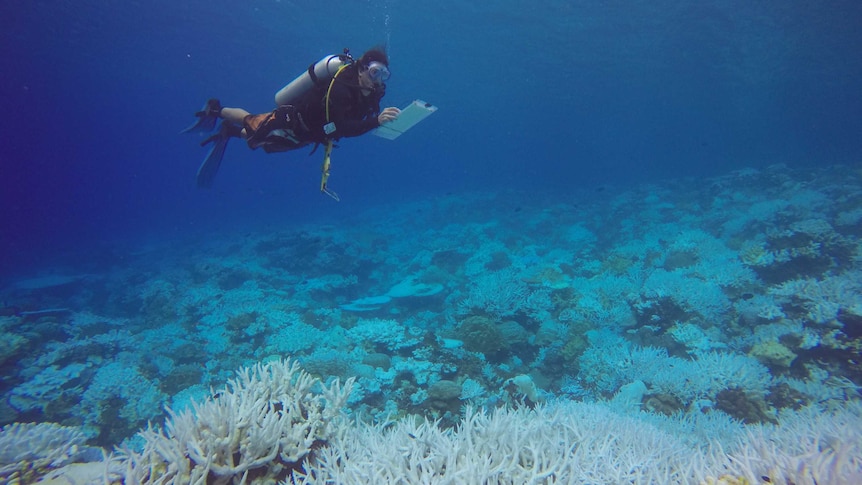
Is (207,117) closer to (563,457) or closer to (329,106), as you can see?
(329,106)

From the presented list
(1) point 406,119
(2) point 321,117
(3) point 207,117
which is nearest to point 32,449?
(2) point 321,117

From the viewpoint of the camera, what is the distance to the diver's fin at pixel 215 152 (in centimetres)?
636

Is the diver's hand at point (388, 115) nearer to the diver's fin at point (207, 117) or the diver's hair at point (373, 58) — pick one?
the diver's hair at point (373, 58)

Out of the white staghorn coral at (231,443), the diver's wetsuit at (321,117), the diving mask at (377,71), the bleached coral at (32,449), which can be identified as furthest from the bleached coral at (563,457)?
the diving mask at (377,71)

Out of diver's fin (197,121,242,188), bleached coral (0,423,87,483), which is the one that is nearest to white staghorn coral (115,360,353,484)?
bleached coral (0,423,87,483)

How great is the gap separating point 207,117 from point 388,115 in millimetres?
4241

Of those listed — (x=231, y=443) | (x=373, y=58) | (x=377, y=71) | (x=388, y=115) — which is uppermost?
(x=373, y=58)

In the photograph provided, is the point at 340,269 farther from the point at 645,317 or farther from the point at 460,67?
the point at 460,67

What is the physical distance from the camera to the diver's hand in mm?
4789

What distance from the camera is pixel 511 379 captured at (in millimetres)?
6199

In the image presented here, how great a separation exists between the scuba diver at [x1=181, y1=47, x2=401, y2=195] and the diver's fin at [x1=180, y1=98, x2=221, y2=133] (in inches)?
72.9

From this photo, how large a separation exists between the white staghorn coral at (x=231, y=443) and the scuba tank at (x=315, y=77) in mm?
3790

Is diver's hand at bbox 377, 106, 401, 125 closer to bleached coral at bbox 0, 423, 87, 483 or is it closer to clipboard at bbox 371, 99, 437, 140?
clipboard at bbox 371, 99, 437, 140

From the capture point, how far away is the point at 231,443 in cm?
268
